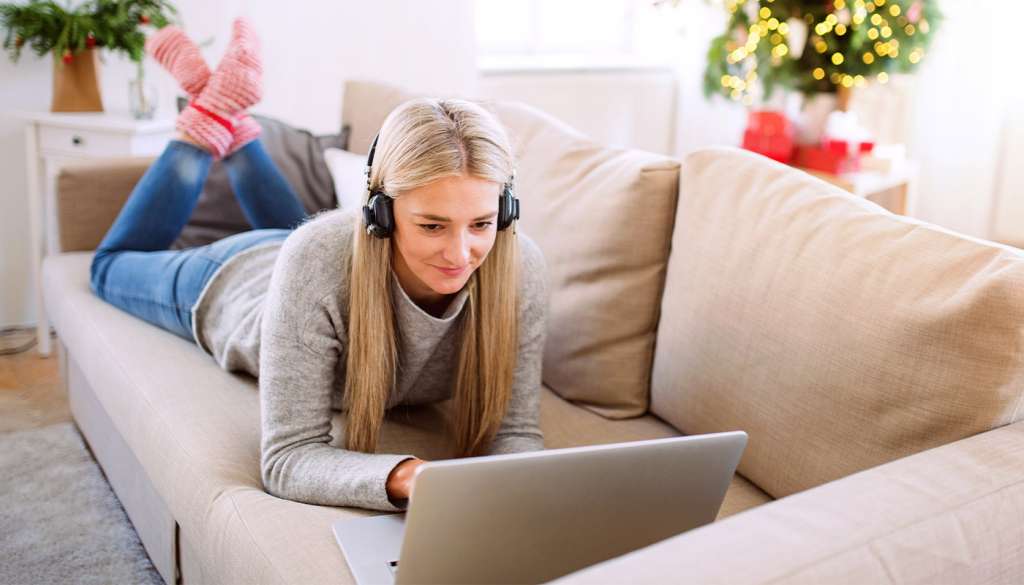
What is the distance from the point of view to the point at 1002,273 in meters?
1.17

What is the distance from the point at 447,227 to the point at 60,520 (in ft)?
3.95

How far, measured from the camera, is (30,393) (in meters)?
2.72

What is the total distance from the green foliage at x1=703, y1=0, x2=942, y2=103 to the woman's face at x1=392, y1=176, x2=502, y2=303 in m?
2.28

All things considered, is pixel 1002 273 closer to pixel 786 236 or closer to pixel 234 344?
pixel 786 236

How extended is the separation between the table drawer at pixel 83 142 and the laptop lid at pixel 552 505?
86.2 inches

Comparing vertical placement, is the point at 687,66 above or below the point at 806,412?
above

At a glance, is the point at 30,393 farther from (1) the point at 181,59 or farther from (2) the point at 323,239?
(2) the point at 323,239

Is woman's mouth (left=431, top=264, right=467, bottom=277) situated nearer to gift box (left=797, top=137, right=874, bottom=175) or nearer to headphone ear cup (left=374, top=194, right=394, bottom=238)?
headphone ear cup (left=374, top=194, right=394, bottom=238)

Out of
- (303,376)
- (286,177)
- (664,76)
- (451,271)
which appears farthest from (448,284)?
(664,76)

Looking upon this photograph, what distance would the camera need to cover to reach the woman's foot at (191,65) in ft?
7.25

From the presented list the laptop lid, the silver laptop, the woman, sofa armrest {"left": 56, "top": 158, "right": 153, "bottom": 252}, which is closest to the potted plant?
sofa armrest {"left": 56, "top": 158, "right": 153, "bottom": 252}

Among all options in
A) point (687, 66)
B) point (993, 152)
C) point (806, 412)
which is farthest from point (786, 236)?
point (687, 66)

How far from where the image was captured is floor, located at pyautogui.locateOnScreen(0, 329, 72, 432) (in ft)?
8.36

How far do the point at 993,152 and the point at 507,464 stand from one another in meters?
3.37
